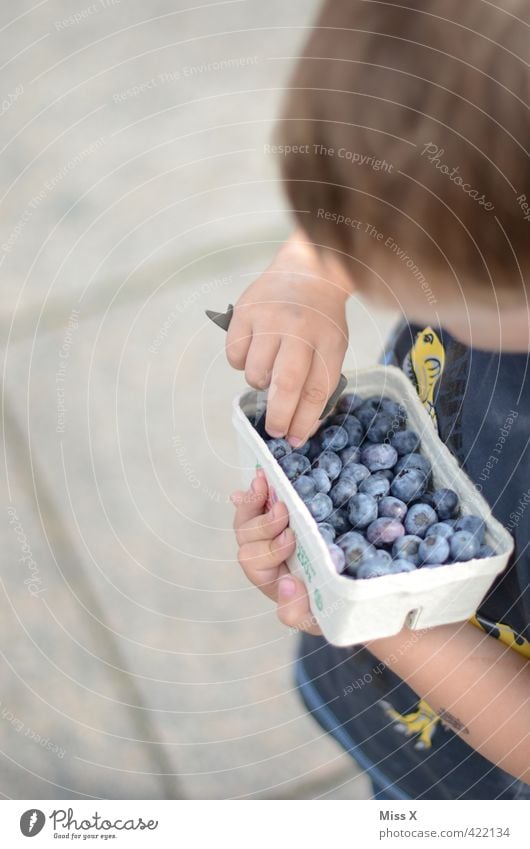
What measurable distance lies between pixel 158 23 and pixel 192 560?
1.67 ft

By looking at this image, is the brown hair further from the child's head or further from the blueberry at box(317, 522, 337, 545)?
the blueberry at box(317, 522, 337, 545)

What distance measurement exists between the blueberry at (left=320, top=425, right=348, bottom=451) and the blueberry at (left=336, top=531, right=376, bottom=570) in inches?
2.4

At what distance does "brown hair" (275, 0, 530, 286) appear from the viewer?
359mm

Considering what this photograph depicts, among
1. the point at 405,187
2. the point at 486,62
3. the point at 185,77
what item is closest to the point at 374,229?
the point at 405,187

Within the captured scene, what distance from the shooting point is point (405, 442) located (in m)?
0.45

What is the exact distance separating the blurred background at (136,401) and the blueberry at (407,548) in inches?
14.9

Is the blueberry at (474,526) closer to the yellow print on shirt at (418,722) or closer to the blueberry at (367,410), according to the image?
the blueberry at (367,410)

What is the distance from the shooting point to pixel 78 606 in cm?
Answer: 80

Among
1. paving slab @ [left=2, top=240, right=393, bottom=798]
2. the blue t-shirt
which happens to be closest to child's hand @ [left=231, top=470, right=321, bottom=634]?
the blue t-shirt

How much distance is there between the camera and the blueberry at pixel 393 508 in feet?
1.39

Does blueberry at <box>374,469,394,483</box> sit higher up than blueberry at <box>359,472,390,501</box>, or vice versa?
blueberry at <box>374,469,394,483</box>

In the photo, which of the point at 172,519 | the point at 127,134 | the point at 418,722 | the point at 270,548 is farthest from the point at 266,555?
the point at 127,134

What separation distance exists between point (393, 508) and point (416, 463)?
3 centimetres

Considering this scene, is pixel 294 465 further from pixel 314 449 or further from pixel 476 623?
pixel 476 623
